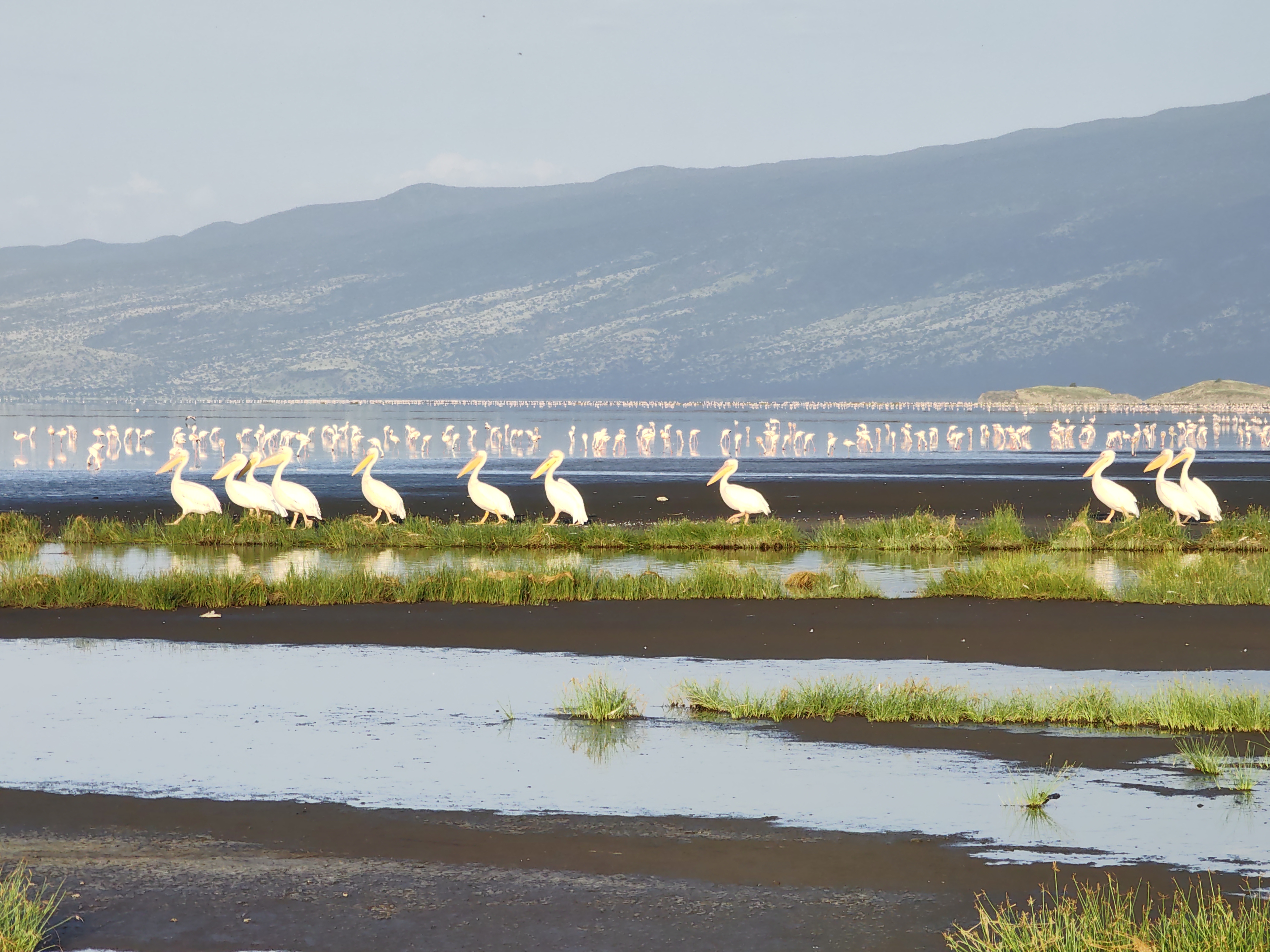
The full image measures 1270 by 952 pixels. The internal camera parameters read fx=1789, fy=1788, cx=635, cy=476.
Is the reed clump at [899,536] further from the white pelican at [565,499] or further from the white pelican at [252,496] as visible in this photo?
the white pelican at [252,496]

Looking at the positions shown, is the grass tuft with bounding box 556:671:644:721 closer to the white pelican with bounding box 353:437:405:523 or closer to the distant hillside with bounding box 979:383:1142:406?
the white pelican with bounding box 353:437:405:523

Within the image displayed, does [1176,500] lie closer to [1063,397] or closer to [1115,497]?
[1115,497]

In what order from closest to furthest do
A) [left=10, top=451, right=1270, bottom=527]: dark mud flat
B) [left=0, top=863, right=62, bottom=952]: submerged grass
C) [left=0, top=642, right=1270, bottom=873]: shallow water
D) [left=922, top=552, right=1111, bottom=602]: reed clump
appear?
1. [left=0, top=863, right=62, bottom=952]: submerged grass
2. [left=0, top=642, right=1270, bottom=873]: shallow water
3. [left=922, top=552, right=1111, bottom=602]: reed clump
4. [left=10, top=451, right=1270, bottom=527]: dark mud flat

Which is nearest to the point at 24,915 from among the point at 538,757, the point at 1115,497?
the point at 538,757

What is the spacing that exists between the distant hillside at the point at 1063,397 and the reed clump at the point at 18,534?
4703 inches

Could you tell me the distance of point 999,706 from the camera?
11.5 meters

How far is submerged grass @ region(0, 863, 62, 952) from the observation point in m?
6.61

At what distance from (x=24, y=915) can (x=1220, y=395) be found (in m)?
141

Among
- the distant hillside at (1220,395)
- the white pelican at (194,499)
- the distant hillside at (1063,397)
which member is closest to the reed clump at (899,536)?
the white pelican at (194,499)

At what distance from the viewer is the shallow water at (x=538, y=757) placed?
346 inches

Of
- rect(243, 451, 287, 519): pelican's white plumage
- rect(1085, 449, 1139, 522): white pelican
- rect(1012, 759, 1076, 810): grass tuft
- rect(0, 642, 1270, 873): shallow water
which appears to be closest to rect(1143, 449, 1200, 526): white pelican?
rect(1085, 449, 1139, 522): white pelican

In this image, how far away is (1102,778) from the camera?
380 inches

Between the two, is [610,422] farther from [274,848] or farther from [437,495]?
[274,848]

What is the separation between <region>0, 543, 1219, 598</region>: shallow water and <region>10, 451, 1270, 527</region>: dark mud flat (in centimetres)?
518
